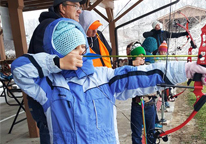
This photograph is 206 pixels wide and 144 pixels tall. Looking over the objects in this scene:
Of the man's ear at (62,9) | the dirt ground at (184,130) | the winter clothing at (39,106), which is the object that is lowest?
the dirt ground at (184,130)

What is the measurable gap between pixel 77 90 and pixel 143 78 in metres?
0.31

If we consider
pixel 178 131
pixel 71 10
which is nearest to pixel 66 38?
pixel 71 10

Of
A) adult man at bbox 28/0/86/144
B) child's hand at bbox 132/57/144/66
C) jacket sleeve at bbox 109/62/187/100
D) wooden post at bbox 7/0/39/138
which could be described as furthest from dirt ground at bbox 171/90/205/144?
wooden post at bbox 7/0/39/138

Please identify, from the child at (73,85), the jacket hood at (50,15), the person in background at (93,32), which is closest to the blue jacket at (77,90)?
the child at (73,85)

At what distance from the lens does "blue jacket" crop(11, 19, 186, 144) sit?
0.81m

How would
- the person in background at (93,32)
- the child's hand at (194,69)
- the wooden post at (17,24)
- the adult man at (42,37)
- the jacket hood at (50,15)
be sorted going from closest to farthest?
the child's hand at (194,69), the adult man at (42,37), the jacket hood at (50,15), the person in background at (93,32), the wooden post at (17,24)

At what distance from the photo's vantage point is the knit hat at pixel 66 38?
0.81 metres

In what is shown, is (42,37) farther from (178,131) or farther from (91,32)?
(178,131)

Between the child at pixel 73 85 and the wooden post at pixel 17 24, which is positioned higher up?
the wooden post at pixel 17 24

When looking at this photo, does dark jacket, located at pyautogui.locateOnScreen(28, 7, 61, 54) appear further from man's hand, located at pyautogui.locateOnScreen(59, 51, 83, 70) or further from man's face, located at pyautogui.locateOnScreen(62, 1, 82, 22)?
man's hand, located at pyautogui.locateOnScreen(59, 51, 83, 70)

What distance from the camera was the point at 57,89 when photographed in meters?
0.86

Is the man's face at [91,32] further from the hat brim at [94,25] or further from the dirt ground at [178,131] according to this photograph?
the dirt ground at [178,131]

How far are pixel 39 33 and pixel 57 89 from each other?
0.34 metres

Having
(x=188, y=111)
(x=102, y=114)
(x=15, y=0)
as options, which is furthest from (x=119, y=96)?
(x=188, y=111)
